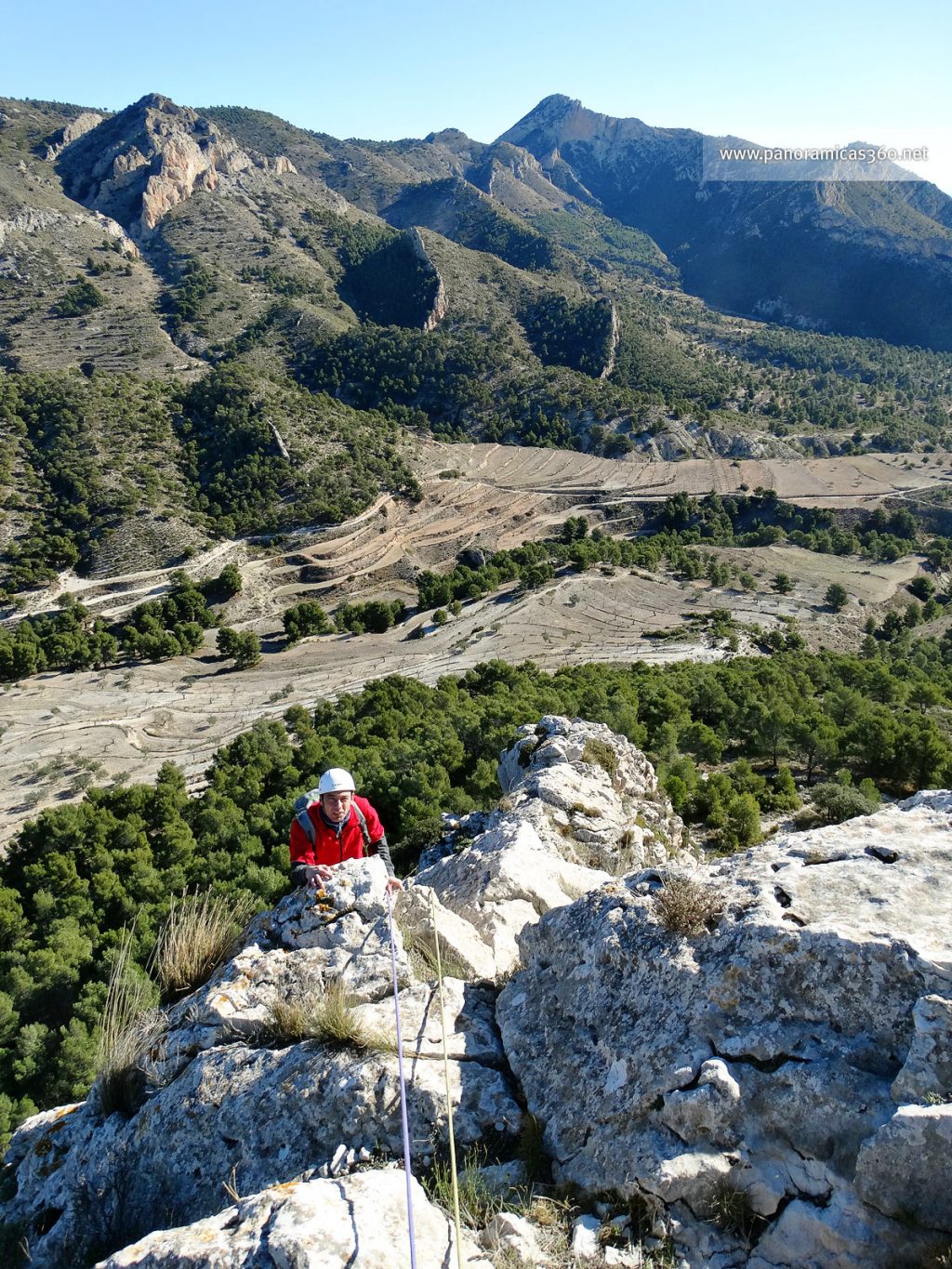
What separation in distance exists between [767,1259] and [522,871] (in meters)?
6.09

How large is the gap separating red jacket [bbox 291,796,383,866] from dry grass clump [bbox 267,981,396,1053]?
75.8 inches

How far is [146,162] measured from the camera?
149750 millimetres

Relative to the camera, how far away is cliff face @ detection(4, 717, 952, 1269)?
13.6 ft

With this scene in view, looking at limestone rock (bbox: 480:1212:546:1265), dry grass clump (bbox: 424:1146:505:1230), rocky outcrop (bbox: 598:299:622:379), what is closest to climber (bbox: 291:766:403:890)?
dry grass clump (bbox: 424:1146:505:1230)

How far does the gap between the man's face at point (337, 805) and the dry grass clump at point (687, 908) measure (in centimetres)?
402

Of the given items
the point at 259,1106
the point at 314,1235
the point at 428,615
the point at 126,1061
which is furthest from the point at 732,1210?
the point at 428,615

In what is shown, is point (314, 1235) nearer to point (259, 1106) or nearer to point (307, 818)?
point (259, 1106)

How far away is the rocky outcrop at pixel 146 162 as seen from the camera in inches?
5714

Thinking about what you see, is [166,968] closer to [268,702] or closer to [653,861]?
[653,861]

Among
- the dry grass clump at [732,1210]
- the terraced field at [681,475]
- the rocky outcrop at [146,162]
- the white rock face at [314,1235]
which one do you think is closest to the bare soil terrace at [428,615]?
the terraced field at [681,475]

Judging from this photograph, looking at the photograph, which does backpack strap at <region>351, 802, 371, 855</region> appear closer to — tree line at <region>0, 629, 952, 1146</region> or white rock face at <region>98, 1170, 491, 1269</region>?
white rock face at <region>98, 1170, 491, 1269</region>

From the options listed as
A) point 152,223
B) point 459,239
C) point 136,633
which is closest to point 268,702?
point 136,633

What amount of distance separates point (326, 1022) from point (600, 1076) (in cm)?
232

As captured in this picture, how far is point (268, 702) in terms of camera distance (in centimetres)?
5066
